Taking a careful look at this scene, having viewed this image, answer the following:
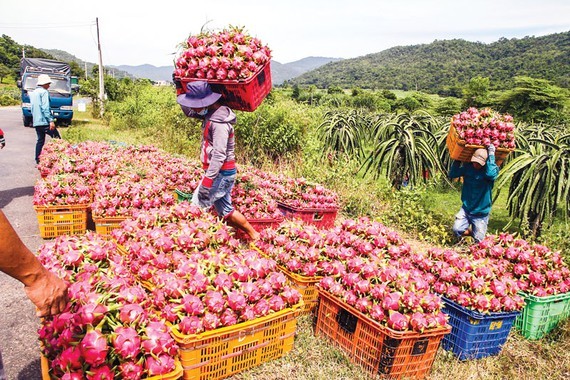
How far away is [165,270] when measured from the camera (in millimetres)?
3203

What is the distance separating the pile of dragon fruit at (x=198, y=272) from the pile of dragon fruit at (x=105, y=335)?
8.4 inches

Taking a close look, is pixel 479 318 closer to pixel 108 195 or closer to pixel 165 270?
pixel 165 270

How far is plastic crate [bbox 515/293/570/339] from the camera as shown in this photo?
378 centimetres

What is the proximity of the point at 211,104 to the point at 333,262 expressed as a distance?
7.08ft

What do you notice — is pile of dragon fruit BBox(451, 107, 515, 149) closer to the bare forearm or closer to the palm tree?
the palm tree

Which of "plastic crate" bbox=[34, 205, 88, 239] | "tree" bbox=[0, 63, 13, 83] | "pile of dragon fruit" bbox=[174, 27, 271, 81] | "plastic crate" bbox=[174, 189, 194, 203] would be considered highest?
"tree" bbox=[0, 63, 13, 83]

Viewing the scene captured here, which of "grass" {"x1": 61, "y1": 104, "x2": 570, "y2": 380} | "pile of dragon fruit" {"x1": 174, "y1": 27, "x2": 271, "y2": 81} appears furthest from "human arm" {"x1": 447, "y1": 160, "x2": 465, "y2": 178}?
"pile of dragon fruit" {"x1": 174, "y1": 27, "x2": 271, "y2": 81}

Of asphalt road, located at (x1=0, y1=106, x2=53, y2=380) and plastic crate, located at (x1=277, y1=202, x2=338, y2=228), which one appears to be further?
plastic crate, located at (x1=277, y1=202, x2=338, y2=228)

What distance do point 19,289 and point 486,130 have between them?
5.91 meters

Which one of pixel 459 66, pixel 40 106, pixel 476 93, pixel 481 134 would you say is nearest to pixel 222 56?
pixel 481 134

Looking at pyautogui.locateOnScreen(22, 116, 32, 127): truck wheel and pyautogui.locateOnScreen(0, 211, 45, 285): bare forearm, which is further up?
pyautogui.locateOnScreen(0, 211, 45, 285): bare forearm

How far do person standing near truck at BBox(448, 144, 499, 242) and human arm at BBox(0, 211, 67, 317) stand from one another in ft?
16.6

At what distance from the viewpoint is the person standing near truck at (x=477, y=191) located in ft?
16.9

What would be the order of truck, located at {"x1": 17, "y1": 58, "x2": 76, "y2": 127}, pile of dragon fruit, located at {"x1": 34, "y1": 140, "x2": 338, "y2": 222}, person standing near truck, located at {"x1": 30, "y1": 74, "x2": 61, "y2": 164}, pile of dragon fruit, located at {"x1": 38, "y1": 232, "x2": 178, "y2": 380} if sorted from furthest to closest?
truck, located at {"x1": 17, "y1": 58, "x2": 76, "y2": 127}, person standing near truck, located at {"x1": 30, "y1": 74, "x2": 61, "y2": 164}, pile of dragon fruit, located at {"x1": 34, "y1": 140, "x2": 338, "y2": 222}, pile of dragon fruit, located at {"x1": 38, "y1": 232, "x2": 178, "y2": 380}
